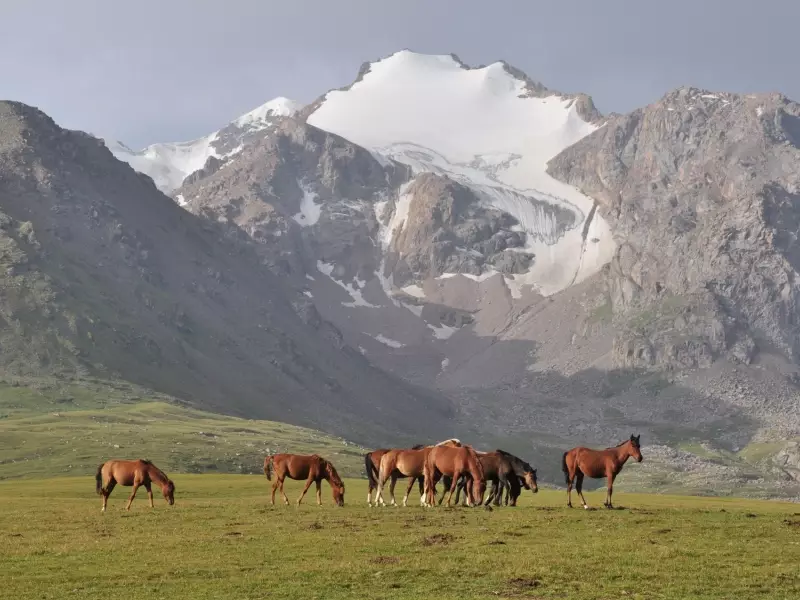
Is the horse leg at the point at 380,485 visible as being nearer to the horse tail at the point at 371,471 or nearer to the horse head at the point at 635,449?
the horse tail at the point at 371,471

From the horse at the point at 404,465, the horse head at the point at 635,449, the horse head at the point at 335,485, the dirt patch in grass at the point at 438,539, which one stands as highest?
the horse head at the point at 635,449

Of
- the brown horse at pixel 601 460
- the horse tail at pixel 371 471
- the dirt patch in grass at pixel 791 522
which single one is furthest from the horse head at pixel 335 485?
the dirt patch in grass at pixel 791 522

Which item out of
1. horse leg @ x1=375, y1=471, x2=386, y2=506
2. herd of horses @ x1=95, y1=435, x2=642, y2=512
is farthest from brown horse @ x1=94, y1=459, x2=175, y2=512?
horse leg @ x1=375, y1=471, x2=386, y2=506

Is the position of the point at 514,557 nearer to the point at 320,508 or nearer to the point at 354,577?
the point at 354,577

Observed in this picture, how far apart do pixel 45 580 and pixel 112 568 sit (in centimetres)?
255

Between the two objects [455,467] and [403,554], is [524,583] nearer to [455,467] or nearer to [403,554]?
[403,554]

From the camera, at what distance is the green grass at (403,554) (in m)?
29.3

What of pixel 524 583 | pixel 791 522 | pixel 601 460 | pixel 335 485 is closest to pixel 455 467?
pixel 601 460

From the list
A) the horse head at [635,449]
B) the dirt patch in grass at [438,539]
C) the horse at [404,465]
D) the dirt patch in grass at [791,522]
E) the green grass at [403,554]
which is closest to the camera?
the green grass at [403,554]

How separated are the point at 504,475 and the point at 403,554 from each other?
60.1 ft

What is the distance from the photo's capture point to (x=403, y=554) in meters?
34.9

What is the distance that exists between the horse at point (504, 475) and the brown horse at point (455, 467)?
98 cm

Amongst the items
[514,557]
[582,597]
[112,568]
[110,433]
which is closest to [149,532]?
[112,568]

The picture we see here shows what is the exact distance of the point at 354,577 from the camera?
102ft
